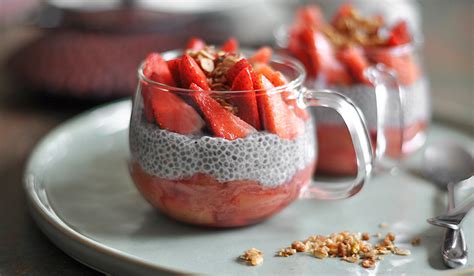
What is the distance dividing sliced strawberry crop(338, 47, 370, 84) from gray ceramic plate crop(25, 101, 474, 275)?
0.19 metres

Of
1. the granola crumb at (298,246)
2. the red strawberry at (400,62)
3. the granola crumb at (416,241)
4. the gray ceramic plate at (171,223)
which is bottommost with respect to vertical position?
the gray ceramic plate at (171,223)

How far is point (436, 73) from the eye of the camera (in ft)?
6.56

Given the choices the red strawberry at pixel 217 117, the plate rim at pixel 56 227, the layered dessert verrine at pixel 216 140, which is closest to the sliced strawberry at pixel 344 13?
the layered dessert verrine at pixel 216 140

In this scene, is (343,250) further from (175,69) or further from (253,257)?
(175,69)

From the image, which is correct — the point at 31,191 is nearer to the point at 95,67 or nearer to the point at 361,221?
the point at 361,221

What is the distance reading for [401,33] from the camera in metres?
1.25

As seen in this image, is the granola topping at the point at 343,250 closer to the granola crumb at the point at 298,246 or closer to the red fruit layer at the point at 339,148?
the granola crumb at the point at 298,246

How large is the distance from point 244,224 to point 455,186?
1.32 feet

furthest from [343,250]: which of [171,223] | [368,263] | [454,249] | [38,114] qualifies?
[38,114]

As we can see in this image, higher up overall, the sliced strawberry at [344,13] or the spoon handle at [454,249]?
the sliced strawberry at [344,13]

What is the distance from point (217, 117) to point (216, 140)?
1.3 inches

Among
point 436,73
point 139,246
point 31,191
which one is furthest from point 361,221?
point 436,73

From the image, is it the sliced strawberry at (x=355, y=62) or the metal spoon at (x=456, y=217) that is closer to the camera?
the metal spoon at (x=456, y=217)

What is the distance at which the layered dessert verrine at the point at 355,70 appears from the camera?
118cm
